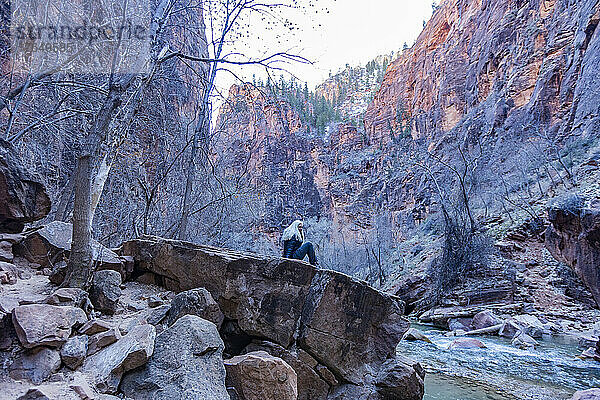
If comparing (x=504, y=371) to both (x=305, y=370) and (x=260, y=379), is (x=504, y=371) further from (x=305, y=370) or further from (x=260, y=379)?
(x=260, y=379)

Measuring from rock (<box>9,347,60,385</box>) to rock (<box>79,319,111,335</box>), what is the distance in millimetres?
343

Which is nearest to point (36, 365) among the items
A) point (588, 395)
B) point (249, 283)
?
point (249, 283)

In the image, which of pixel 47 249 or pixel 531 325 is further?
pixel 531 325

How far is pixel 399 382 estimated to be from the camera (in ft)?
15.9

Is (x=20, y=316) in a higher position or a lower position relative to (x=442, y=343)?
higher

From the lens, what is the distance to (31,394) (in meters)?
2.29

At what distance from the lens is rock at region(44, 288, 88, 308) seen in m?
3.27

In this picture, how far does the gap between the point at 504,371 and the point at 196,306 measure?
6.50 metres

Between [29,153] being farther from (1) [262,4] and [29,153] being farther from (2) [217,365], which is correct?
(2) [217,365]

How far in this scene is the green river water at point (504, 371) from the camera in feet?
19.1

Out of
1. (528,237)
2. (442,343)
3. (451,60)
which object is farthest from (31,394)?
(451,60)

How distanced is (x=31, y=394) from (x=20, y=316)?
2.36 ft

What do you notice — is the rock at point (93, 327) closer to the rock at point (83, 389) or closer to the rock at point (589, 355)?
the rock at point (83, 389)

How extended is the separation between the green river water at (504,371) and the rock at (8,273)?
5.78 metres
